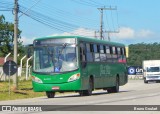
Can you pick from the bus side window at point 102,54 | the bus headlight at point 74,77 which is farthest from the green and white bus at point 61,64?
the bus side window at point 102,54

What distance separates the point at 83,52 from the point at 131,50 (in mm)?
135180

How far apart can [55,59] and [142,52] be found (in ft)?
440

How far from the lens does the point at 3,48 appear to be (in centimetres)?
11875

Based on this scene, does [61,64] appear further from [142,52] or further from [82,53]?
[142,52]

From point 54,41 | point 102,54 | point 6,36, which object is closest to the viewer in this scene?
point 54,41

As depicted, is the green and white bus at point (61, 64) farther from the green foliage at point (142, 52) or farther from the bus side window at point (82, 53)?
the green foliage at point (142, 52)

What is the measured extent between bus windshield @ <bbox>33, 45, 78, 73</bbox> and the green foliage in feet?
420

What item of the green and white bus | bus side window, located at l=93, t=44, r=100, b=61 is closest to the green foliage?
bus side window, located at l=93, t=44, r=100, b=61

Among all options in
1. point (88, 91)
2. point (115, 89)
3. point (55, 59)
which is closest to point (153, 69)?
point (115, 89)

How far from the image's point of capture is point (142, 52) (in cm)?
16450

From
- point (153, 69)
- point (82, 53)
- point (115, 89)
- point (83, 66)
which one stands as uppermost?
point (82, 53)

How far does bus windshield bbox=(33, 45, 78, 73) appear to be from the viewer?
3169cm

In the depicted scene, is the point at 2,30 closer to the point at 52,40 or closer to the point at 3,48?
the point at 3,48

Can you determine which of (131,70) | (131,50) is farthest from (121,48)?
(131,50)
